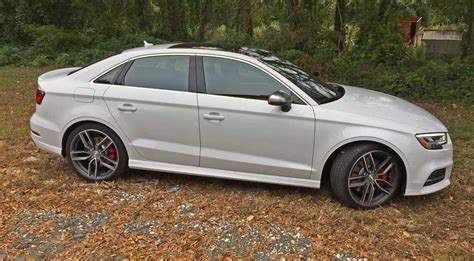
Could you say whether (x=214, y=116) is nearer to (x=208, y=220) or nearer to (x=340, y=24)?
(x=208, y=220)

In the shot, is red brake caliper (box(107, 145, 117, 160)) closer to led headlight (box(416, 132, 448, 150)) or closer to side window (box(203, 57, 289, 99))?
side window (box(203, 57, 289, 99))

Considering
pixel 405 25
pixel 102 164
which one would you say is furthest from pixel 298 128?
pixel 405 25

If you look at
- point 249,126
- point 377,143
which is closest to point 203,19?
point 249,126

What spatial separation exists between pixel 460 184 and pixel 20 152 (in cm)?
529

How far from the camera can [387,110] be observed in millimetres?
3998

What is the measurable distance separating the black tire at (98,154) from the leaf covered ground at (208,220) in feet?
0.40

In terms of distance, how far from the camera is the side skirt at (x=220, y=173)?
13.0ft

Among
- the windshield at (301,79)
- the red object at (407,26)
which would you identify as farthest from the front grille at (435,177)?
the red object at (407,26)

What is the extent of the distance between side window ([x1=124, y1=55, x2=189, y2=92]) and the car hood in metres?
1.44

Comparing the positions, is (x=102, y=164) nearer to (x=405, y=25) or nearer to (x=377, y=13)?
(x=377, y=13)

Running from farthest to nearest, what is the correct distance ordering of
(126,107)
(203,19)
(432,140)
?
(203,19) < (126,107) < (432,140)

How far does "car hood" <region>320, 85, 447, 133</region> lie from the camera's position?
3.81 m

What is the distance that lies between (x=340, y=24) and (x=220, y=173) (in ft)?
28.5

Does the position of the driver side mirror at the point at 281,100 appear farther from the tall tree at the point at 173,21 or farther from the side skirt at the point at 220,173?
the tall tree at the point at 173,21
